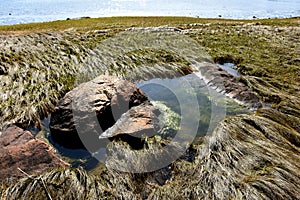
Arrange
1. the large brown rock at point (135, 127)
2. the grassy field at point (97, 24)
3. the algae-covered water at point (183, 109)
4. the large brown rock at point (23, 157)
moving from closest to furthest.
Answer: the large brown rock at point (23, 157) < the large brown rock at point (135, 127) < the algae-covered water at point (183, 109) < the grassy field at point (97, 24)

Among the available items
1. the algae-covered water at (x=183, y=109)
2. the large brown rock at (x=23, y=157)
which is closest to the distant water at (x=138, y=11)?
the algae-covered water at (x=183, y=109)

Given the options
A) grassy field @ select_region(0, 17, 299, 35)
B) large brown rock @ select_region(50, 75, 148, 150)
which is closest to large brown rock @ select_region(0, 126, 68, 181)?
large brown rock @ select_region(50, 75, 148, 150)

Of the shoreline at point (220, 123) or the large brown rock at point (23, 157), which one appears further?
the large brown rock at point (23, 157)

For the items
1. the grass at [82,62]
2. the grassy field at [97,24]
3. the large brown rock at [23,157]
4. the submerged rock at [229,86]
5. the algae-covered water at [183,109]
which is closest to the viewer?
the large brown rock at [23,157]

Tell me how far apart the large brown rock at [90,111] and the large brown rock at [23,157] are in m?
1.06

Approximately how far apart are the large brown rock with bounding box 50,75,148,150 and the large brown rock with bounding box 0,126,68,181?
3.47 ft

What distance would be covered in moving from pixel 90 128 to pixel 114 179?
2.16m

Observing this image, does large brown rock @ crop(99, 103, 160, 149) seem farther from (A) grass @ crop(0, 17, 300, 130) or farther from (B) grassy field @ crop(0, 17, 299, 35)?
(B) grassy field @ crop(0, 17, 299, 35)

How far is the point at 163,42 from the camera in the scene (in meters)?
16.8

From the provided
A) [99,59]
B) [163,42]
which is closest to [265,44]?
[163,42]

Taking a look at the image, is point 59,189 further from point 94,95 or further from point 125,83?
point 125,83

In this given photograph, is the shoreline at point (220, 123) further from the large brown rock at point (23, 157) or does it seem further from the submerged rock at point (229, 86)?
the large brown rock at point (23, 157)

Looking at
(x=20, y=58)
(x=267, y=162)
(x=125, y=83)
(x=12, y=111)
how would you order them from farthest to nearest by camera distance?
(x=20, y=58)
(x=125, y=83)
(x=12, y=111)
(x=267, y=162)

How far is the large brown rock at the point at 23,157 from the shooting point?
5.48 meters
